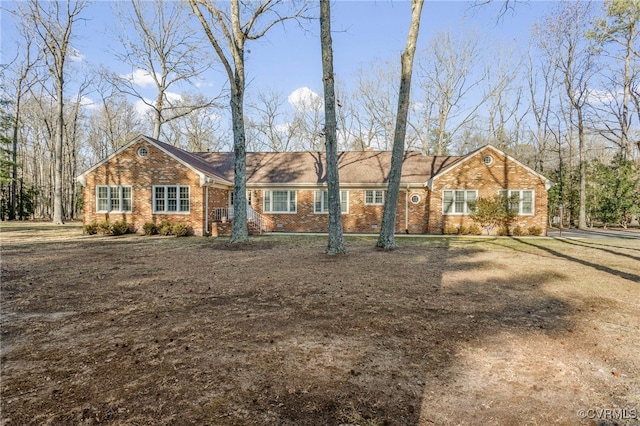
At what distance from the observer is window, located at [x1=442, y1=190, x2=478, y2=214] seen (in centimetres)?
1800

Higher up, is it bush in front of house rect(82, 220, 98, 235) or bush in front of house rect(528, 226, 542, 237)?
bush in front of house rect(82, 220, 98, 235)

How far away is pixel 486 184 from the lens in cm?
Result: 1780

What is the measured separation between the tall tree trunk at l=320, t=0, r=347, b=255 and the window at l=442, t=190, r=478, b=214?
33.1 feet

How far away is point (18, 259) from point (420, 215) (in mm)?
16887

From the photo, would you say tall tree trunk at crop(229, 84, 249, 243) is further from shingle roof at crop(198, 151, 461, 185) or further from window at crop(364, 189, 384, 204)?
window at crop(364, 189, 384, 204)

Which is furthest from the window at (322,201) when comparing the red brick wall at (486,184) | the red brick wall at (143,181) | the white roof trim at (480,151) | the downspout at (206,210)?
the red brick wall at (143,181)

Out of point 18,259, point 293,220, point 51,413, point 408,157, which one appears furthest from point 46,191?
point 51,413

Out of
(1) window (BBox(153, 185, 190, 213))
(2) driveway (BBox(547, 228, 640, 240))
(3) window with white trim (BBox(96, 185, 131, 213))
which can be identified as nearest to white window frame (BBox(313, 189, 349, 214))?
(1) window (BBox(153, 185, 190, 213))

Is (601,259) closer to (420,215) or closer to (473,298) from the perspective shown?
(473,298)

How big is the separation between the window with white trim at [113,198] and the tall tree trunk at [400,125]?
530 inches

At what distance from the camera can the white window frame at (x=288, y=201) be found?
63.7ft

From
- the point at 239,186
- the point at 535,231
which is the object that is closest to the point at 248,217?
the point at 239,186

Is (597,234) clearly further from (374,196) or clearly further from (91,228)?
(91,228)
